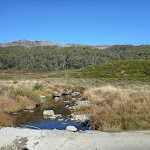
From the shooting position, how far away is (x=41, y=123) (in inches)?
470

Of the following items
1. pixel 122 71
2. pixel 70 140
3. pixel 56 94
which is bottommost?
pixel 56 94

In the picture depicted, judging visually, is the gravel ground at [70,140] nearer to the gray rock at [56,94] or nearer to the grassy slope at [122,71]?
the gray rock at [56,94]

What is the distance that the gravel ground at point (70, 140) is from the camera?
6184 mm

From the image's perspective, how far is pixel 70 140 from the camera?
22.4 ft

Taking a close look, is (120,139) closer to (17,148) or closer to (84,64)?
(17,148)

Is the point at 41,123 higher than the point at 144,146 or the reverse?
the reverse

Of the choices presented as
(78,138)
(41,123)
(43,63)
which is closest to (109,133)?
(78,138)

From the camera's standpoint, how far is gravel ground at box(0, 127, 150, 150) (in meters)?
6.18

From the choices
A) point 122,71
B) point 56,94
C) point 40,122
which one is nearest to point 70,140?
point 40,122

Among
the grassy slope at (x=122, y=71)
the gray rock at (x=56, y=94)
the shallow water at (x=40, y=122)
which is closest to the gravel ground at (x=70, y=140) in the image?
the shallow water at (x=40, y=122)

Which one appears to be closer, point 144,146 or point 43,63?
point 144,146

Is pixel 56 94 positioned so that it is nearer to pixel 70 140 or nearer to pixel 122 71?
pixel 70 140

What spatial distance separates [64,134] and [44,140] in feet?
3.44

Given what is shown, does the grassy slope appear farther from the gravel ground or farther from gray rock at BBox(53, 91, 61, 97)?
the gravel ground
